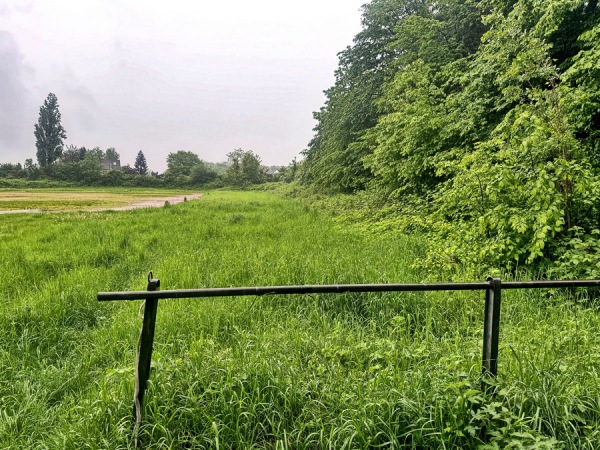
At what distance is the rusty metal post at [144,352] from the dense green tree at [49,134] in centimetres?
9079

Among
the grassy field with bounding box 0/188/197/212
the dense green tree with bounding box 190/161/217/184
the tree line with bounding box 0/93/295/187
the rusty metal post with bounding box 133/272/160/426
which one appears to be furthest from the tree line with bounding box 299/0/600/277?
the dense green tree with bounding box 190/161/217/184

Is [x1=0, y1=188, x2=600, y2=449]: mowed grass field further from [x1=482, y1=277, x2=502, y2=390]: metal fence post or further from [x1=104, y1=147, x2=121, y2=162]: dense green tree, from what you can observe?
[x1=104, y1=147, x2=121, y2=162]: dense green tree

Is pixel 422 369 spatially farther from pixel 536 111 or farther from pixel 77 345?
pixel 536 111

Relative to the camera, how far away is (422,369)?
2176 mm

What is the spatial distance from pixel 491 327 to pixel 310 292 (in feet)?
3.77

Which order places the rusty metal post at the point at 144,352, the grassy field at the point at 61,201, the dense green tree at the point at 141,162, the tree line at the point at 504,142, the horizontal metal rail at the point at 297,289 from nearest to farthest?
the horizontal metal rail at the point at 297,289 < the rusty metal post at the point at 144,352 < the tree line at the point at 504,142 < the grassy field at the point at 61,201 < the dense green tree at the point at 141,162

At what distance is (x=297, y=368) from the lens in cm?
238

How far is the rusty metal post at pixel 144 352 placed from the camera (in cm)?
174

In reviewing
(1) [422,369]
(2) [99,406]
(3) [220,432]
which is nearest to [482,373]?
(1) [422,369]

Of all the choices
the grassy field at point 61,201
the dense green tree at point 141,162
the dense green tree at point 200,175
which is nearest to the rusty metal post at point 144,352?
the grassy field at point 61,201

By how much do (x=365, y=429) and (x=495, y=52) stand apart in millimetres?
8262

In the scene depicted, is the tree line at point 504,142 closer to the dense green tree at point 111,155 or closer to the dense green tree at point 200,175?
the dense green tree at point 200,175

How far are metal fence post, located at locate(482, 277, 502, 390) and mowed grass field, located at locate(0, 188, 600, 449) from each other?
0.11 meters

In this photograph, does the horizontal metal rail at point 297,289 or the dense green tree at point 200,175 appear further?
the dense green tree at point 200,175
